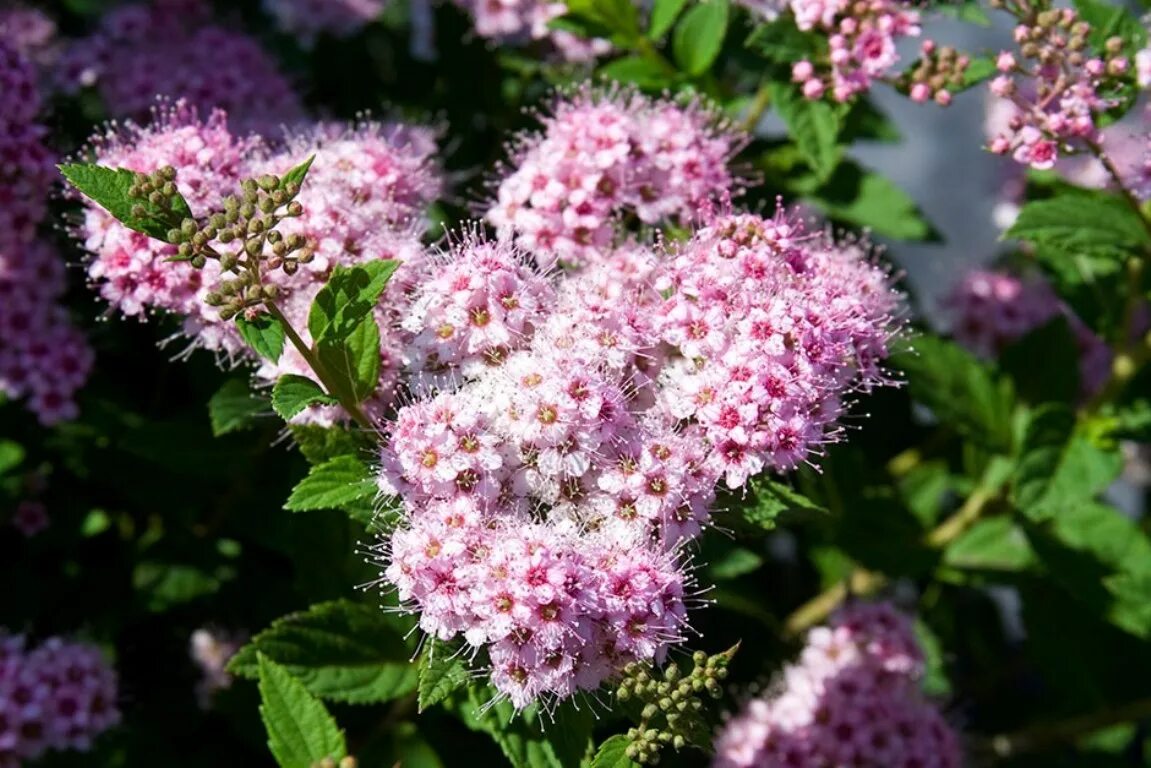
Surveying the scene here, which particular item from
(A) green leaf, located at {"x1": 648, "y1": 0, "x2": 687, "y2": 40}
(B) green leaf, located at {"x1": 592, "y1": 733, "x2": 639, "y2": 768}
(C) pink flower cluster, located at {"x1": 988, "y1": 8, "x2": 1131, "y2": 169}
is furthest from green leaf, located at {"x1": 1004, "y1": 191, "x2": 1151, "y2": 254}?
(B) green leaf, located at {"x1": 592, "y1": 733, "x2": 639, "y2": 768}

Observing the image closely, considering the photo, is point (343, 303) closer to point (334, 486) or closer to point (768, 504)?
point (334, 486)

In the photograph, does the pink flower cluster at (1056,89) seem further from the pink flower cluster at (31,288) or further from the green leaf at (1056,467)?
the pink flower cluster at (31,288)

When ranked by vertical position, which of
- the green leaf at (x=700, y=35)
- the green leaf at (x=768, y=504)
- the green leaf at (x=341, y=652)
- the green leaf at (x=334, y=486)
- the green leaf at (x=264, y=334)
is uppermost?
the green leaf at (x=700, y=35)

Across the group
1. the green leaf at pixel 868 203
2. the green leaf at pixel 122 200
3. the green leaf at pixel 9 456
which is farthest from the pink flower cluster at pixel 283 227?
the green leaf at pixel 868 203

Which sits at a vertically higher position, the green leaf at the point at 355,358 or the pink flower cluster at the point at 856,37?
the pink flower cluster at the point at 856,37

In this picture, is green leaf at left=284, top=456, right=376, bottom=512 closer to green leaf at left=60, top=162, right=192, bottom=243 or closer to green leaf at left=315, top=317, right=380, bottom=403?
green leaf at left=315, top=317, right=380, bottom=403

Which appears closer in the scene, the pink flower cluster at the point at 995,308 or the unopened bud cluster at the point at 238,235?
the unopened bud cluster at the point at 238,235

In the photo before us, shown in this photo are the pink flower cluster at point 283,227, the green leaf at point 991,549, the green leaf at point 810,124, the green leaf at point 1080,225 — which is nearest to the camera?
the pink flower cluster at point 283,227
